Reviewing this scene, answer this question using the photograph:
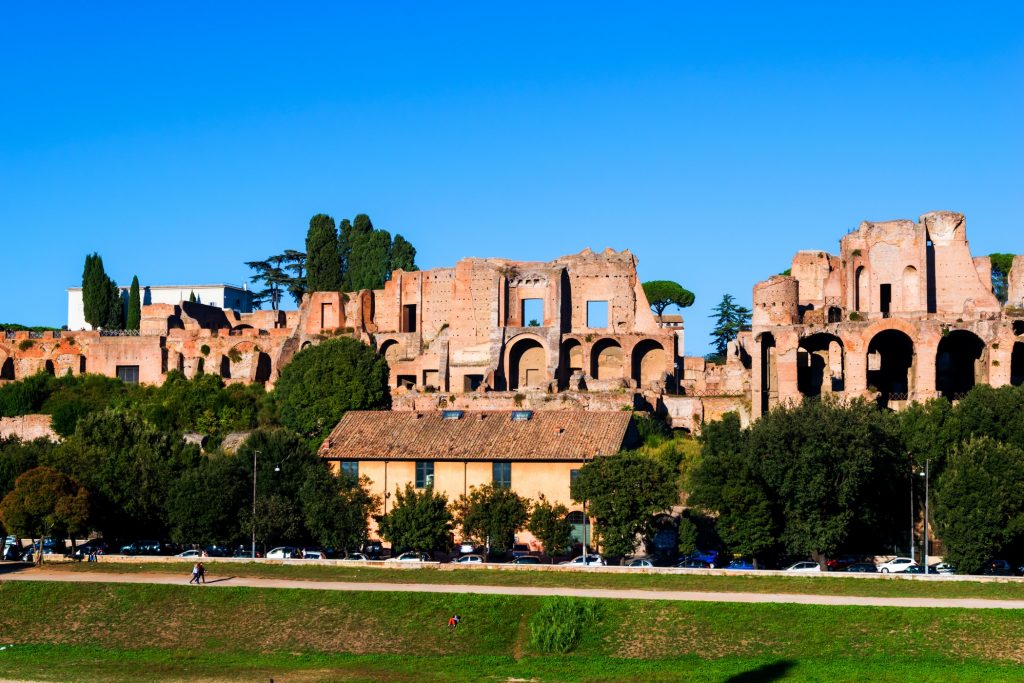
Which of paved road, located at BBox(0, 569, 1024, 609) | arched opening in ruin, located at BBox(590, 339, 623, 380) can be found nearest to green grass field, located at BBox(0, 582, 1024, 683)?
paved road, located at BBox(0, 569, 1024, 609)

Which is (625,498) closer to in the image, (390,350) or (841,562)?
(841,562)

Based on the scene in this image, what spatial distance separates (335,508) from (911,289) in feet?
109

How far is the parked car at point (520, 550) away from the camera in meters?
57.0

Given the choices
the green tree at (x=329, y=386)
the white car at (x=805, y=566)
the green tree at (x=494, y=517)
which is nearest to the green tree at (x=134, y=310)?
the green tree at (x=329, y=386)

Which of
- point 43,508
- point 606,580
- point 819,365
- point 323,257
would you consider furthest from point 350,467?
point 323,257

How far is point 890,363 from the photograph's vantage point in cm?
7531

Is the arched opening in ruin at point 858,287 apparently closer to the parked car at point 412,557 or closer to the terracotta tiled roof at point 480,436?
the terracotta tiled roof at point 480,436

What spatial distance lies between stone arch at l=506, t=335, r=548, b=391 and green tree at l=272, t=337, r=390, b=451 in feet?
27.4

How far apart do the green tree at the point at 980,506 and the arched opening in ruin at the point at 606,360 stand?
2777cm

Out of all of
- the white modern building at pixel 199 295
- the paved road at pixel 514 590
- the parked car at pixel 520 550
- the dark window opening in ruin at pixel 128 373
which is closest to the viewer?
the paved road at pixel 514 590

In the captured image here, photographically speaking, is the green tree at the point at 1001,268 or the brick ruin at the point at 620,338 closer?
the brick ruin at the point at 620,338

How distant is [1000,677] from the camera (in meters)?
40.3

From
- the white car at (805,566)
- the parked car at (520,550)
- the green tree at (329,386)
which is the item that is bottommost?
the white car at (805,566)

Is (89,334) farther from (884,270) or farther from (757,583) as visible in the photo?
(757,583)
